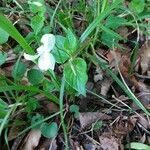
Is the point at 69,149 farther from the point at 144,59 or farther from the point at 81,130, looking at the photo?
the point at 144,59

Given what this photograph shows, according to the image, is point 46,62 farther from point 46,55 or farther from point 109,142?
point 109,142

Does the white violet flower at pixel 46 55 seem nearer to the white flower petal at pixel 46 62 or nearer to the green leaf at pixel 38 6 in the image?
the white flower petal at pixel 46 62

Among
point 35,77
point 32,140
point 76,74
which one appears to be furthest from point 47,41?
point 32,140

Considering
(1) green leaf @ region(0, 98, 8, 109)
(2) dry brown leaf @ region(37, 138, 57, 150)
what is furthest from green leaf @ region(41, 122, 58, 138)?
(1) green leaf @ region(0, 98, 8, 109)

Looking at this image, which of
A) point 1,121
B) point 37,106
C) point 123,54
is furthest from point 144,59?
point 1,121

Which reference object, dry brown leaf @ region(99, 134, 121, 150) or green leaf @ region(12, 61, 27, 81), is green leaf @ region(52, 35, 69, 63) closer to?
green leaf @ region(12, 61, 27, 81)

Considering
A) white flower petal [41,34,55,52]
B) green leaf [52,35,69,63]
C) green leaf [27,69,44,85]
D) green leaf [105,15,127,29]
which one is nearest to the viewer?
white flower petal [41,34,55,52]

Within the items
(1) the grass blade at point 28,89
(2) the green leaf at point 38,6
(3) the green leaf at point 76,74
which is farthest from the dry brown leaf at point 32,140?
(2) the green leaf at point 38,6
